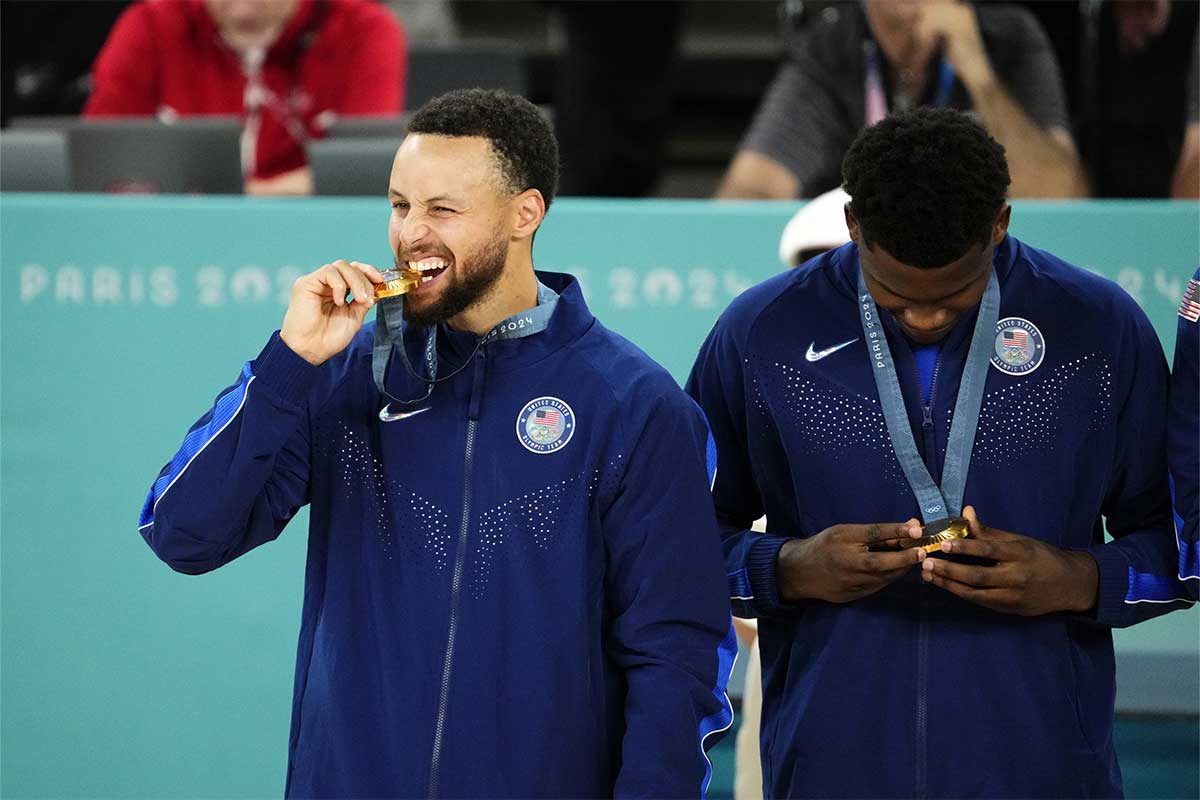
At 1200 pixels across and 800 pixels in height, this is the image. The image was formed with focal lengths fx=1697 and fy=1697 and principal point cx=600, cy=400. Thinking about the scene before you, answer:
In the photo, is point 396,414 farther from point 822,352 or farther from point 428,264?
point 822,352

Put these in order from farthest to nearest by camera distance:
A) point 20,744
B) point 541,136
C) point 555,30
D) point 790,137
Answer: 1. point 555,30
2. point 790,137
3. point 20,744
4. point 541,136

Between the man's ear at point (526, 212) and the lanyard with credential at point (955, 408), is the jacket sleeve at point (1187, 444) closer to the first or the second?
the lanyard with credential at point (955, 408)

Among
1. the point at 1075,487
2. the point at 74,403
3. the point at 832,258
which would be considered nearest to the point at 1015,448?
the point at 1075,487

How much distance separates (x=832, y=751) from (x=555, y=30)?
272 inches

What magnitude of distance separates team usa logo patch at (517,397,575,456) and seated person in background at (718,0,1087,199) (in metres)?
2.60

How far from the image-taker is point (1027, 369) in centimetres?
254

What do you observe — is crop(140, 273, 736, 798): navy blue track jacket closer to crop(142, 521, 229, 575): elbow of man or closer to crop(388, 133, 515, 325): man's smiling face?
crop(142, 521, 229, 575): elbow of man

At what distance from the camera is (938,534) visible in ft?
7.83

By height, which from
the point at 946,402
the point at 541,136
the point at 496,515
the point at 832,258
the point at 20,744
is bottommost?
the point at 20,744

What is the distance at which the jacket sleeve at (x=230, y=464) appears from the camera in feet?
7.64

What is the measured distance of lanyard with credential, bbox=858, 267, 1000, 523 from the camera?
8.13ft

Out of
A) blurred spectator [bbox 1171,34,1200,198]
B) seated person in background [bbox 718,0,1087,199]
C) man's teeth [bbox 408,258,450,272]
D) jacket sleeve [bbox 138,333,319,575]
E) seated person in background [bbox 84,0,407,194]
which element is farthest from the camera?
seated person in background [bbox 84,0,407,194]

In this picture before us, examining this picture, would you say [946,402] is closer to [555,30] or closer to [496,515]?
[496,515]

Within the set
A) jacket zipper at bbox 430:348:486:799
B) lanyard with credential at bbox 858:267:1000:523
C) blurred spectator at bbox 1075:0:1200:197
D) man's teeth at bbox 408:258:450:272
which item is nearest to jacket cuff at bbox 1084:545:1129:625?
lanyard with credential at bbox 858:267:1000:523
